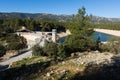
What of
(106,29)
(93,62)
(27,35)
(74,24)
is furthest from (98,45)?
(106,29)

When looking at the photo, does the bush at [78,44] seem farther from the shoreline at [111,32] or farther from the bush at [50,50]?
the shoreline at [111,32]

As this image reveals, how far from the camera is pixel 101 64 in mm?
17281

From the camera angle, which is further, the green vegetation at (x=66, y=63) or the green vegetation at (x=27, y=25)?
the green vegetation at (x=27, y=25)

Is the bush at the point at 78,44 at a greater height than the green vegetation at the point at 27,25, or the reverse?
the bush at the point at 78,44

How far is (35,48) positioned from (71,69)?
14.0 metres

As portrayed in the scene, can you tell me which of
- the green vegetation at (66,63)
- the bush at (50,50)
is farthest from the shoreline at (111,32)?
the bush at (50,50)

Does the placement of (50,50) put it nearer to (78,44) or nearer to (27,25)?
(78,44)

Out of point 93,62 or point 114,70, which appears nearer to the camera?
point 114,70

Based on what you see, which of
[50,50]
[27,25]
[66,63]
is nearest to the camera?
[66,63]

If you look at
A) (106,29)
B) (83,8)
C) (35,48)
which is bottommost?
(106,29)

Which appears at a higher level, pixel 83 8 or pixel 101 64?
pixel 83 8

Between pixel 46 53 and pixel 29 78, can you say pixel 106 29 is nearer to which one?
pixel 46 53

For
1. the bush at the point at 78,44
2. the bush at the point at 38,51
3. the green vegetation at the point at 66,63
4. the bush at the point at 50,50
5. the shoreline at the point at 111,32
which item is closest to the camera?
the green vegetation at the point at 66,63

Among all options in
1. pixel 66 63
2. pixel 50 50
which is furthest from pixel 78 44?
pixel 66 63
